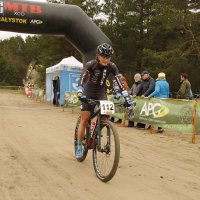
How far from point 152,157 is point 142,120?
14.8ft

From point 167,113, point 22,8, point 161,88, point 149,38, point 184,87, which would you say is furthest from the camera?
point 149,38

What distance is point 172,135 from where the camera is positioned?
10977 millimetres

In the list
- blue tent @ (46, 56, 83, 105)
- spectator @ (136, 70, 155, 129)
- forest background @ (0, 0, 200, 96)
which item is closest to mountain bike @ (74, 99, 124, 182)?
spectator @ (136, 70, 155, 129)

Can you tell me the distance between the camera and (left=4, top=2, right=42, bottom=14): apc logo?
45.8 ft

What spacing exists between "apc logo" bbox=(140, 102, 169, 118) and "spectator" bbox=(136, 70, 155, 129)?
0.50m

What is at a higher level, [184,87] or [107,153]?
[184,87]

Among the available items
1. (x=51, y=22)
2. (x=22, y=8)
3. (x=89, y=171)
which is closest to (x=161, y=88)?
(x=51, y=22)

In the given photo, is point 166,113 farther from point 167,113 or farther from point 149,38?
point 149,38

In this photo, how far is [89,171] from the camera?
19.4 feet

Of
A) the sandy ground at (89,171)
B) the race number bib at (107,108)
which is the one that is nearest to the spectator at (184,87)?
the sandy ground at (89,171)

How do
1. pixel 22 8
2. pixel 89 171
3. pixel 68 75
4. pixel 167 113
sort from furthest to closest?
pixel 68 75 → pixel 22 8 → pixel 167 113 → pixel 89 171

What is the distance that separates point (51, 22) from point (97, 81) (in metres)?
9.00

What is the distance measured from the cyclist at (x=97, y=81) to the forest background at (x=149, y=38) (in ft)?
81.3

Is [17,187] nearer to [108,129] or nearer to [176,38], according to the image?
[108,129]
